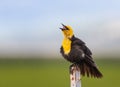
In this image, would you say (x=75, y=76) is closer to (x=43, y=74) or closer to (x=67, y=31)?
A: (x=67, y=31)

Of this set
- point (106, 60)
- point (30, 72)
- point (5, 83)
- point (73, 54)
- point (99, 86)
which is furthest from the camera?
point (106, 60)

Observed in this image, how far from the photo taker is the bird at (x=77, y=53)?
7.54 metres

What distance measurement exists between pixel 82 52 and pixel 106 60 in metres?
23.3

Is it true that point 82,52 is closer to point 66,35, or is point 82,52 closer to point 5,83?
point 66,35

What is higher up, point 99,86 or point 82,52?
point 99,86

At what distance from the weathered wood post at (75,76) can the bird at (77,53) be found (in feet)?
0.41

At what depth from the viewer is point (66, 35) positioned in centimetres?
770

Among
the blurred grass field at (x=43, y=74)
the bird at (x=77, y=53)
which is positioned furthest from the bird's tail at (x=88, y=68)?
the blurred grass field at (x=43, y=74)

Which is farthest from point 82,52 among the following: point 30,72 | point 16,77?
point 30,72

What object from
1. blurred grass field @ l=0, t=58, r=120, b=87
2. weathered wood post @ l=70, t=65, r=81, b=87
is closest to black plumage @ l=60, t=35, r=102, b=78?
weathered wood post @ l=70, t=65, r=81, b=87

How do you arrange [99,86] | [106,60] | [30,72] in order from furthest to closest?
[106,60], [30,72], [99,86]

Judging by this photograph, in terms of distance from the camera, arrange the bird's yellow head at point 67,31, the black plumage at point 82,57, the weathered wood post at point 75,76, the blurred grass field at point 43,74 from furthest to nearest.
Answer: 1. the blurred grass field at point 43,74
2. the bird's yellow head at point 67,31
3. the black plumage at point 82,57
4. the weathered wood post at point 75,76

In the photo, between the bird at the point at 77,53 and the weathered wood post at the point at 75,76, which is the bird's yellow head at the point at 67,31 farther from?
the weathered wood post at the point at 75,76

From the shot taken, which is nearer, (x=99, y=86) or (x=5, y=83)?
(x=99, y=86)
